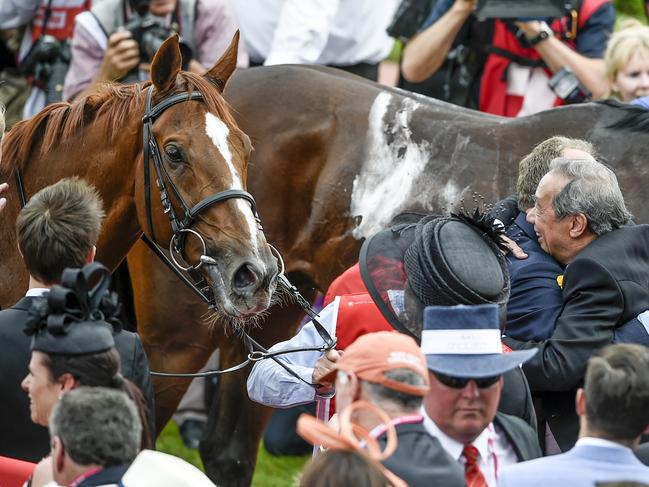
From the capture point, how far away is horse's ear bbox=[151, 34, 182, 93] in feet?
17.2

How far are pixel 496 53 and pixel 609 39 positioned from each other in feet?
2.45

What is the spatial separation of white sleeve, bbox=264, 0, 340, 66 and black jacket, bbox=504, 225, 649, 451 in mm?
3620

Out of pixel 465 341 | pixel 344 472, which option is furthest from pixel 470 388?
pixel 344 472

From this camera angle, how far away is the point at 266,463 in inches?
330

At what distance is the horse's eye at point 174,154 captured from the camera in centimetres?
522

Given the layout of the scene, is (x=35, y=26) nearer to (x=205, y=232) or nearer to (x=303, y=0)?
(x=303, y=0)

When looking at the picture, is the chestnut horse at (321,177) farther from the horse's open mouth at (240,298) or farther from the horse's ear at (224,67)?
the horse's open mouth at (240,298)

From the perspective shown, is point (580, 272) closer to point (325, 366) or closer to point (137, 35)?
point (325, 366)

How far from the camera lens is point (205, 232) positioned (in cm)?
518

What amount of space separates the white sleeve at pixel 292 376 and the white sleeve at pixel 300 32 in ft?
11.5

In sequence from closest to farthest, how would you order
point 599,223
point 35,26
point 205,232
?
point 599,223
point 205,232
point 35,26

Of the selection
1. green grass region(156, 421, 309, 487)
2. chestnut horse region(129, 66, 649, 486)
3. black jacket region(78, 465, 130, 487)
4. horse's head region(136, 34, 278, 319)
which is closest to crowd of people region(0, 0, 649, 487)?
black jacket region(78, 465, 130, 487)

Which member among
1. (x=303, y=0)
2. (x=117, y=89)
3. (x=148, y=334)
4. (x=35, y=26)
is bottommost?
(x=148, y=334)

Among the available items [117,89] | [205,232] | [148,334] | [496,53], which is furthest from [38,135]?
[496,53]
